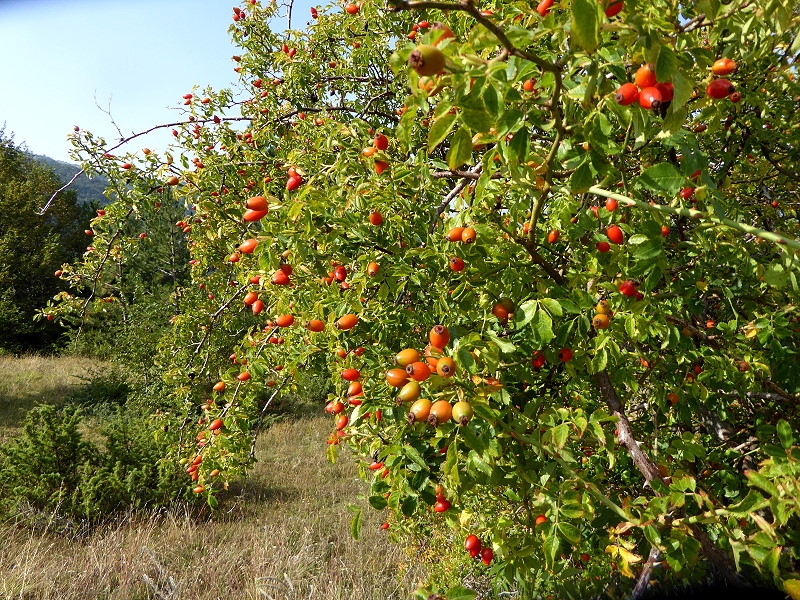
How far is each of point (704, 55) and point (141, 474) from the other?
6.98 metres

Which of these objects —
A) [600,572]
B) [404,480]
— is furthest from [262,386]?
[600,572]

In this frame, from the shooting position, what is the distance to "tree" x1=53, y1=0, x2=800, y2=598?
0.94 meters

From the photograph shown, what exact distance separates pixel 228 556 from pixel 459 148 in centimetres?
494

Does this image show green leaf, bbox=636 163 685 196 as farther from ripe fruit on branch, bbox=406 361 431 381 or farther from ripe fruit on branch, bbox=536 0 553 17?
→ ripe fruit on branch, bbox=406 361 431 381

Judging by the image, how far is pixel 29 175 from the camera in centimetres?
2466

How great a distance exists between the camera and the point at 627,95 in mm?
928

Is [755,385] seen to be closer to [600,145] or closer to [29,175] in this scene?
[600,145]

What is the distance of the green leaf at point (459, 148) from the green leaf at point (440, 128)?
0.9 inches

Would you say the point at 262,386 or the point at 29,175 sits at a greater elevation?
the point at 29,175

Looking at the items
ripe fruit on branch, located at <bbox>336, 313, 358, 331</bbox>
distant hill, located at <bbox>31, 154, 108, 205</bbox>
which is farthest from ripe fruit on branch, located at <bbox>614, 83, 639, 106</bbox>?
distant hill, located at <bbox>31, 154, 108, 205</bbox>

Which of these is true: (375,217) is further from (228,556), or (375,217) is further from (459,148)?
(228,556)

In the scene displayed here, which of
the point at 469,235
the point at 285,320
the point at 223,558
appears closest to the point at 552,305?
the point at 469,235

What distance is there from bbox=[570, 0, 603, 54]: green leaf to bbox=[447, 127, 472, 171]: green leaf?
0.74 ft

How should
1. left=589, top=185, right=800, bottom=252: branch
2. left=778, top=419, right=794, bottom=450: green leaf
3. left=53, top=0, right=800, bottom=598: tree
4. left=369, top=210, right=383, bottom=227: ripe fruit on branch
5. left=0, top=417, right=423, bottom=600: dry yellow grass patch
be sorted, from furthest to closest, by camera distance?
left=0, top=417, right=423, bottom=600: dry yellow grass patch < left=369, top=210, right=383, bottom=227: ripe fruit on branch < left=778, top=419, right=794, bottom=450: green leaf < left=53, top=0, right=800, bottom=598: tree < left=589, top=185, right=800, bottom=252: branch
